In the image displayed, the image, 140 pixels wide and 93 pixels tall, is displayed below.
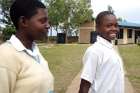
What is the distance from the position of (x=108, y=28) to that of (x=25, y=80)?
5.96 feet

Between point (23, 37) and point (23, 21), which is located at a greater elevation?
point (23, 21)

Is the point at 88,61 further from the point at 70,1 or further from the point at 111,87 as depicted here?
the point at 70,1

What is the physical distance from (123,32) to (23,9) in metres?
56.9

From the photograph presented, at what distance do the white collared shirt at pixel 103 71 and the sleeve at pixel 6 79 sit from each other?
166 cm

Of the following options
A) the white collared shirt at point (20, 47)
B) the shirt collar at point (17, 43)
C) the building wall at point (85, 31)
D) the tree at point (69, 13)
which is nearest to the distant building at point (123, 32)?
the building wall at point (85, 31)

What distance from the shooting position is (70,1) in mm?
61406

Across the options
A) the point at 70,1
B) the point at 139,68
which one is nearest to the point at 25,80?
the point at 139,68

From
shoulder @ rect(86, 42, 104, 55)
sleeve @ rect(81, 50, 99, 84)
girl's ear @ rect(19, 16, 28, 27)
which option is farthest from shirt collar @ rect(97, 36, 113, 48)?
girl's ear @ rect(19, 16, 28, 27)

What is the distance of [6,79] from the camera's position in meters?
2.95

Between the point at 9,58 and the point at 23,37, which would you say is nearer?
the point at 9,58

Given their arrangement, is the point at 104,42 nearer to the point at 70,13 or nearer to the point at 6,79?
the point at 6,79

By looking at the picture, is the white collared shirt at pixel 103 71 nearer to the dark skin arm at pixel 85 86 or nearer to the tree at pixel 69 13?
the dark skin arm at pixel 85 86

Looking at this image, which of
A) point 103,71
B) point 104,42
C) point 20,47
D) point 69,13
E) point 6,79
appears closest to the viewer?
point 6,79

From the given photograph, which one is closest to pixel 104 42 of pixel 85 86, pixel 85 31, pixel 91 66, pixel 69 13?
pixel 91 66
